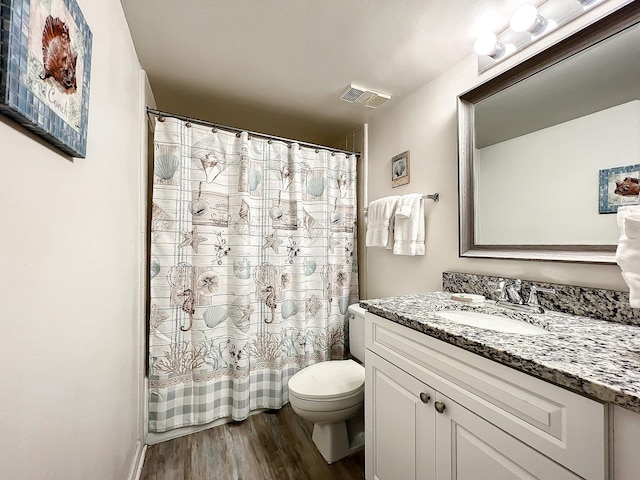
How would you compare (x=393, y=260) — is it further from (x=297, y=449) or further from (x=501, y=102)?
(x=297, y=449)

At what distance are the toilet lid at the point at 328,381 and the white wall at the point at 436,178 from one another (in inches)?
24.1

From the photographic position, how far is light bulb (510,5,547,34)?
3.70 feet

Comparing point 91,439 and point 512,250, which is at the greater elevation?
point 512,250

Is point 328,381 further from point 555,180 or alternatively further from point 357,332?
point 555,180

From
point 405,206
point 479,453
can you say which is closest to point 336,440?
point 479,453

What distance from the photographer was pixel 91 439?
0.83 metres

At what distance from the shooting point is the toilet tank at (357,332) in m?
1.90

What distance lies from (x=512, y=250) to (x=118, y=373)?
5.87 feet

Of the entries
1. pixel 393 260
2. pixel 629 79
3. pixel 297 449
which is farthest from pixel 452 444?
pixel 629 79

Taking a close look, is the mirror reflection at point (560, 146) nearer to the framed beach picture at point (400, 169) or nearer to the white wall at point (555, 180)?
the white wall at point (555, 180)

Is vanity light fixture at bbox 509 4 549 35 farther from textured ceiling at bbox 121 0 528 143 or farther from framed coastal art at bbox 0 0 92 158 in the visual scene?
framed coastal art at bbox 0 0 92 158

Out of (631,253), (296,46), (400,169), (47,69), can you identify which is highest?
(296,46)

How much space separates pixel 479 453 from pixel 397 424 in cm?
36

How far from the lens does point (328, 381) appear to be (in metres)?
1.58
